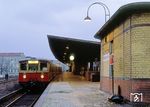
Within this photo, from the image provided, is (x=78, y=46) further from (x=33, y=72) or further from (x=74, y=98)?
(x=74, y=98)

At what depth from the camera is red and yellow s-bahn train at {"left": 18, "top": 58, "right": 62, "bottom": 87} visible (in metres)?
39.6

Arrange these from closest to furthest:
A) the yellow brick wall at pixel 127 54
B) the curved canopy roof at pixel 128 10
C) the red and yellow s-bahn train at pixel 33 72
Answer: the curved canopy roof at pixel 128 10 < the yellow brick wall at pixel 127 54 < the red and yellow s-bahn train at pixel 33 72

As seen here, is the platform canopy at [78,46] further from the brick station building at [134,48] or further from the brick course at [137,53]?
the brick course at [137,53]

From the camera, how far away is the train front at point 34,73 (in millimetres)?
39562

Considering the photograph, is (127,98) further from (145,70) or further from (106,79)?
(106,79)

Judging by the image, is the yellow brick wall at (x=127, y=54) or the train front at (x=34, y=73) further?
the train front at (x=34, y=73)

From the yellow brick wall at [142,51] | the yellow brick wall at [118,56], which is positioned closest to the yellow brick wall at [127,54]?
the yellow brick wall at [142,51]

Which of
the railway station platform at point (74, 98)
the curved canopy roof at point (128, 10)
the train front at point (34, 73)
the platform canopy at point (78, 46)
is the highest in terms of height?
the platform canopy at point (78, 46)

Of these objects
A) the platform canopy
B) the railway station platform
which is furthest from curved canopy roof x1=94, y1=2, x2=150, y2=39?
the platform canopy

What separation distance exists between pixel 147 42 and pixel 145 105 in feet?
8.33

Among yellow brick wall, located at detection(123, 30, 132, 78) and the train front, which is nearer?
yellow brick wall, located at detection(123, 30, 132, 78)

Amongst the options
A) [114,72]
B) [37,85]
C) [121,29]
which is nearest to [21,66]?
[37,85]

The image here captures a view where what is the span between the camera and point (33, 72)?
3991 centimetres

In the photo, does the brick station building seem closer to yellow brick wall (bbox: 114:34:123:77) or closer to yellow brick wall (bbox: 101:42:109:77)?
yellow brick wall (bbox: 114:34:123:77)
